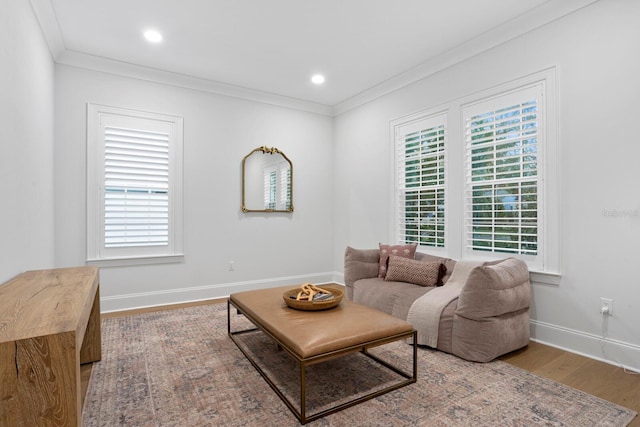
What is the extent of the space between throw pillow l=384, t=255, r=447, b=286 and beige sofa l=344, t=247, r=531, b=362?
114 millimetres

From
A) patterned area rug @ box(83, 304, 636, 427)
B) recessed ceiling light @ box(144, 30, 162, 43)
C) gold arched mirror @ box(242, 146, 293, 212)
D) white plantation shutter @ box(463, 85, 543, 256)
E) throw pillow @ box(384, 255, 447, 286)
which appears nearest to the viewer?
patterned area rug @ box(83, 304, 636, 427)

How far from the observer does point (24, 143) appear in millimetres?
2500

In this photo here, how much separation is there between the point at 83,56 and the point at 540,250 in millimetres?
5011

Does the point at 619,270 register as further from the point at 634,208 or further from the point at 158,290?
the point at 158,290

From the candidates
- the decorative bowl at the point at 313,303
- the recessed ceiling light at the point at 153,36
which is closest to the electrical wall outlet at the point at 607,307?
the decorative bowl at the point at 313,303

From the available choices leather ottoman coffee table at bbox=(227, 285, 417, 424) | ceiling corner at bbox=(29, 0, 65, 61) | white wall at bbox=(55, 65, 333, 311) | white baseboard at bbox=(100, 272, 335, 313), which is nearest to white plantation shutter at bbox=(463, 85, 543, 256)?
leather ottoman coffee table at bbox=(227, 285, 417, 424)

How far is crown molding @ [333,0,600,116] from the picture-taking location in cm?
282

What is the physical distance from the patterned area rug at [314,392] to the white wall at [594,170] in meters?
0.75

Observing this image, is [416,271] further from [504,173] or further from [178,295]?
[178,295]

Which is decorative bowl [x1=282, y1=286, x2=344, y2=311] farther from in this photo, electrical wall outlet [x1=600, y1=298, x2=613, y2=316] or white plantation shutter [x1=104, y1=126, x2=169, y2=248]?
white plantation shutter [x1=104, y1=126, x2=169, y2=248]

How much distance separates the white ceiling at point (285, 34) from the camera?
2898 millimetres

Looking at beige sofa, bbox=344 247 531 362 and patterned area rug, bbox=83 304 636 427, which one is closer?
patterned area rug, bbox=83 304 636 427

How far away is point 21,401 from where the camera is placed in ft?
3.42

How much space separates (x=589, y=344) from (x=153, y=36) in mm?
4706
